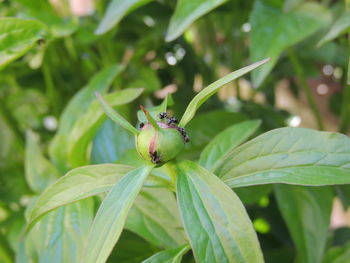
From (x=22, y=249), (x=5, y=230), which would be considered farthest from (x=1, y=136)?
(x=22, y=249)

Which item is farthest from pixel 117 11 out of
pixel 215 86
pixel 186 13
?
pixel 215 86

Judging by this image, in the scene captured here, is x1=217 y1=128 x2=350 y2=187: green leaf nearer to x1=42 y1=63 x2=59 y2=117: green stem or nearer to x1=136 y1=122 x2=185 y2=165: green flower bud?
x1=136 y1=122 x2=185 y2=165: green flower bud

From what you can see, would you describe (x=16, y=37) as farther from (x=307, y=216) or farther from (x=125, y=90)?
(x=307, y=216)

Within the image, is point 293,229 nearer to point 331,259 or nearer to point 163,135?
point 331,259

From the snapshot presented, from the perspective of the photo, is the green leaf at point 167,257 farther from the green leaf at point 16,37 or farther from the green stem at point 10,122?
the green stem at point 10,122

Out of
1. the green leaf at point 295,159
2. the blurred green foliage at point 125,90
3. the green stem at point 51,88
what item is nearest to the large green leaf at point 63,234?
the blurred green foliage at point 125,90
